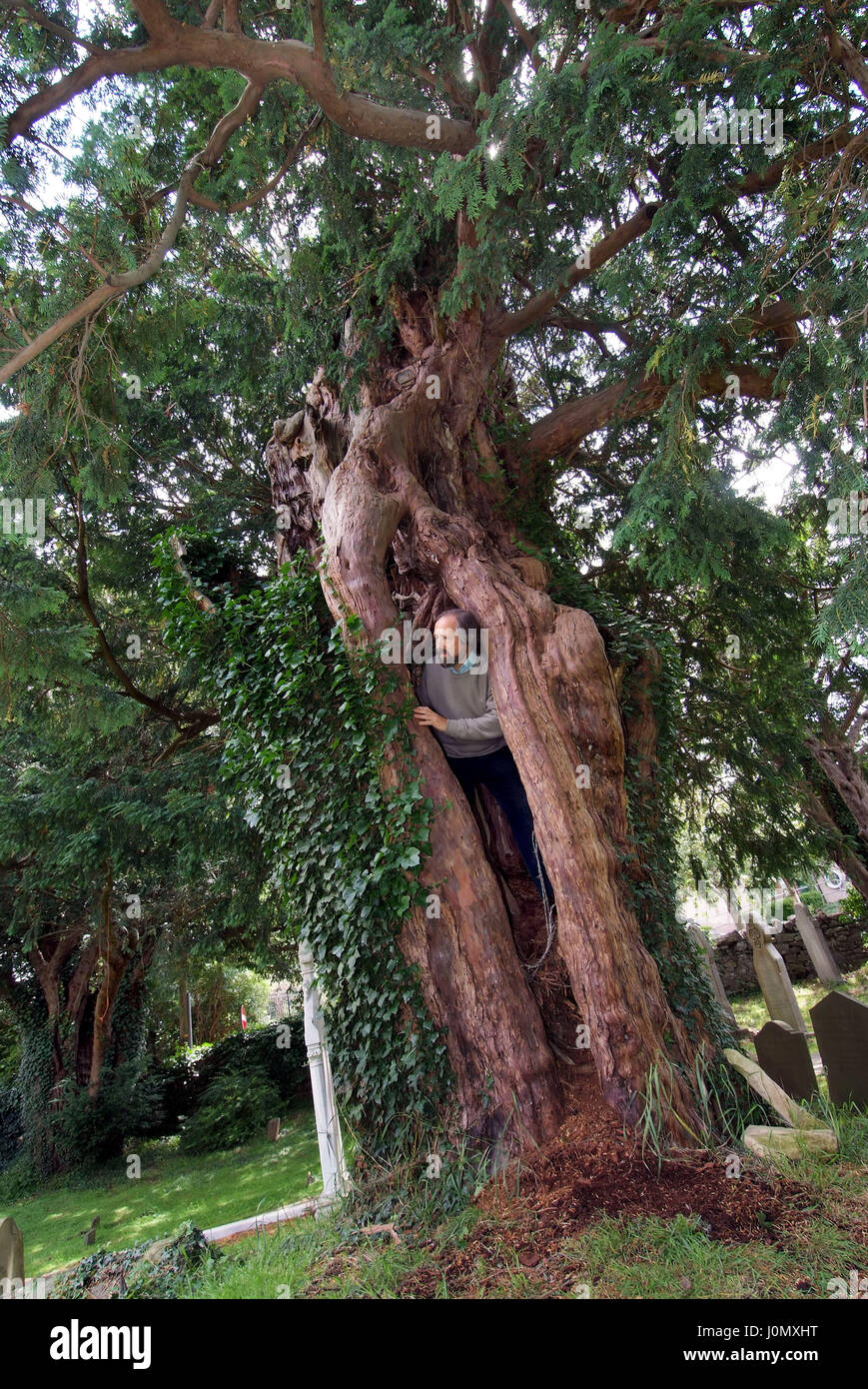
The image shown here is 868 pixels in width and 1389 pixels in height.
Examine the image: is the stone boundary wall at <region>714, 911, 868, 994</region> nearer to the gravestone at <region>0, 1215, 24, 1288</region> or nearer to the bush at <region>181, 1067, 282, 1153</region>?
the bush at <region>181, 1067, 282, 1153</region>

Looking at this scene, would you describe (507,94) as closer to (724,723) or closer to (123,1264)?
(724,723)

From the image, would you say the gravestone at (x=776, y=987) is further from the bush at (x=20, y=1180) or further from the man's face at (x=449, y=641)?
the bush at (x=20, y=1180)

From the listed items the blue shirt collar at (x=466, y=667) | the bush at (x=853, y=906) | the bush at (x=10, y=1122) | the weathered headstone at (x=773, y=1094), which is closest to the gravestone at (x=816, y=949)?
the bush at (x=853, y=906)

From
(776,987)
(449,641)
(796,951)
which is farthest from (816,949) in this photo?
(449,641)

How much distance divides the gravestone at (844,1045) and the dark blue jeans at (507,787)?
2.57 m

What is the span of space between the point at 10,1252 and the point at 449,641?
4.68 m

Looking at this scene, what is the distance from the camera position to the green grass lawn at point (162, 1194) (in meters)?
9.13

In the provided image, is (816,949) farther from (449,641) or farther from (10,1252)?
(10,1252)

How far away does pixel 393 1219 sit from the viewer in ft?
13.0

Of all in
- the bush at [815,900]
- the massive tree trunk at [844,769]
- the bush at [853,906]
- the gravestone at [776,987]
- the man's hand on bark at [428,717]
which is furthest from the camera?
the bush at [815,900]

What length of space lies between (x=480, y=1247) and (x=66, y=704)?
6.37 meters

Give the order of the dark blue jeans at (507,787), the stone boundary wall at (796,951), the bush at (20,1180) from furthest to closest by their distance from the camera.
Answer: the stone boundary wall at (796,951), the bush at (20,1180), the dark blue jeans at (507,787)

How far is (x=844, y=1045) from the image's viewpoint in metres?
5.98

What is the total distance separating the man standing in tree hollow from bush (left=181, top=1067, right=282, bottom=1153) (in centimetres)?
1135
